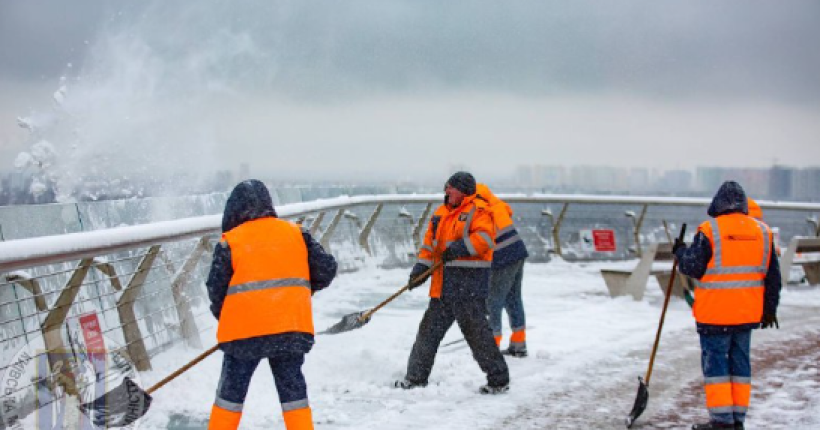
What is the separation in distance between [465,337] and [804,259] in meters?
10.3

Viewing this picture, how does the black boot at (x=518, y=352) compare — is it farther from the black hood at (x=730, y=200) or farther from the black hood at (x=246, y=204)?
the black hood at (x=246, y=204)

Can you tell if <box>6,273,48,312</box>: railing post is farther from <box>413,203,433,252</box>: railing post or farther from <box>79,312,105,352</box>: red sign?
<box>413,203,433,252</box>: railing post

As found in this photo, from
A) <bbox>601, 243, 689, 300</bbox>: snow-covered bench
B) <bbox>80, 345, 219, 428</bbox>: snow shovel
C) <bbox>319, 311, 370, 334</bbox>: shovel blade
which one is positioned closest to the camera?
<bbox>80, 345, 219, 428</bbox>: snow shovel

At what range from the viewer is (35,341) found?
18.1 feet

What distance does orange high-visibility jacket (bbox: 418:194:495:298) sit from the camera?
7.04m

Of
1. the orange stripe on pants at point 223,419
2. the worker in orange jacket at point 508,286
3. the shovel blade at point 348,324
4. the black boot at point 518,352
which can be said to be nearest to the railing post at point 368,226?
the worker in orange jacket at point 508,286

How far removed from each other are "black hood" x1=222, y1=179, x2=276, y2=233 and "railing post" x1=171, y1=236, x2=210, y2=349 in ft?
9.52

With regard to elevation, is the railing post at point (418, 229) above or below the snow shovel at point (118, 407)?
below

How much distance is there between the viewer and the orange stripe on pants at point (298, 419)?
481cm

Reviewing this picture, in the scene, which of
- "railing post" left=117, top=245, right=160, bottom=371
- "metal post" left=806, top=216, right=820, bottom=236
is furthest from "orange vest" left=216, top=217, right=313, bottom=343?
"metal post" left=806, top=216, right=820, bottom=236

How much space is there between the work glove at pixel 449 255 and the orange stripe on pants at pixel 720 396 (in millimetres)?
2115

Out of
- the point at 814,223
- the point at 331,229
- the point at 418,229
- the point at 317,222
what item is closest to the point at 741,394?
the point at 317,222

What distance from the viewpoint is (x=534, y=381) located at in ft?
25.0

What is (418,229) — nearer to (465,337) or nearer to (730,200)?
(465,337)
